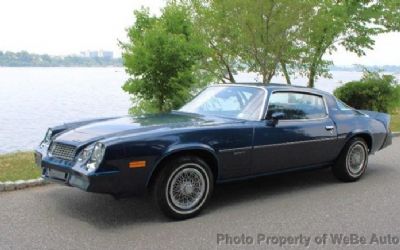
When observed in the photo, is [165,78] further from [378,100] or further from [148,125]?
[378,100]

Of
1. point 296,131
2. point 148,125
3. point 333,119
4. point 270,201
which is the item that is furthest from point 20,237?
point 333,119

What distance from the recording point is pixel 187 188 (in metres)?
5.37

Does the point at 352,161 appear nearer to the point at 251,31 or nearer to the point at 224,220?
the point at 224,220

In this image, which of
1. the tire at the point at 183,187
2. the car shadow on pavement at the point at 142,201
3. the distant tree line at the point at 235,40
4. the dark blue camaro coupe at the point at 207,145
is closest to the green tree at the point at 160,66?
the distant tree line at the point at 235,40

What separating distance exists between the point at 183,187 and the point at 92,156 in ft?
3.45

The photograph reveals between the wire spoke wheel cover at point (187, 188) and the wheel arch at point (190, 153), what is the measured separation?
0.14 meters

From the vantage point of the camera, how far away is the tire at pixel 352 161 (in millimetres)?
7062

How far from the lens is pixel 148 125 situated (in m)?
5.52

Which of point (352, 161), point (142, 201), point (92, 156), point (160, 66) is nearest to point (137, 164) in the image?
point (92, 156)

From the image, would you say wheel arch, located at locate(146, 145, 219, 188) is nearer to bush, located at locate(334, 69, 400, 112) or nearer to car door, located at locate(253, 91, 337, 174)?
car door, located at locate(253, 91, 337, 174)

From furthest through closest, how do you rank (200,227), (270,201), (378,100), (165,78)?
(378,100) < (165,78) < (270,201) < (200,227)

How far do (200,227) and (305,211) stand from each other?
1.36 meters

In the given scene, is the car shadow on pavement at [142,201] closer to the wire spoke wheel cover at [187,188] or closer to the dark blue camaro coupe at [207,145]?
the wire spoke wheel cover at [187,188]

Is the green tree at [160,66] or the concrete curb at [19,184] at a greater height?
the green tree at [160,66]
